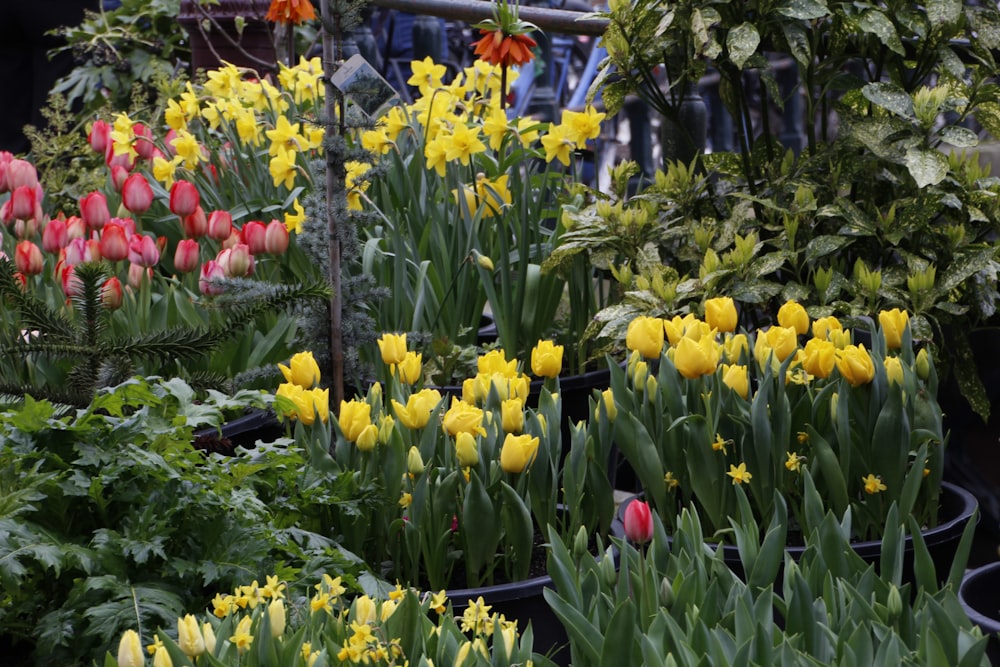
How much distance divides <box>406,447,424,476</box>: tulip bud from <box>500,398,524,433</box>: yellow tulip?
0.49 feet

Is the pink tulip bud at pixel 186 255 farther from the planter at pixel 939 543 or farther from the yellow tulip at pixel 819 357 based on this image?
the yellow tulip at pixel 819 357

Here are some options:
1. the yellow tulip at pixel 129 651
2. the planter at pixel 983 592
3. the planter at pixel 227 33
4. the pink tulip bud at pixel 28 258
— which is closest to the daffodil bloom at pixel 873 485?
the planter at pixel 983 592

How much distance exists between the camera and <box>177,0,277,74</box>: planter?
5559 mm

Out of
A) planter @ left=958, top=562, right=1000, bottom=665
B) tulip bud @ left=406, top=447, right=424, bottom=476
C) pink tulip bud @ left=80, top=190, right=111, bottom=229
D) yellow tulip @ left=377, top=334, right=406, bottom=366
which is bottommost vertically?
planter @ left=958, top=562, right=1000, bottom=665

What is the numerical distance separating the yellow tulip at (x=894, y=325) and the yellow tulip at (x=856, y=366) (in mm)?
173

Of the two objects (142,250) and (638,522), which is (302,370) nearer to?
(638,522)

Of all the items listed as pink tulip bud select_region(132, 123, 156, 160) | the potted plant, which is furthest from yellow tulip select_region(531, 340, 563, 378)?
pink tulip bud select_region(132, 123, 156, 160)

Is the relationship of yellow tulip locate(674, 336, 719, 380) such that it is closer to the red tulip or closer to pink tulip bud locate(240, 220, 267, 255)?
the red tulip

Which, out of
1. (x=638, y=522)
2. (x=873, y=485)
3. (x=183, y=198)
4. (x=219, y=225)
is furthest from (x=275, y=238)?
(x=638, y=522)

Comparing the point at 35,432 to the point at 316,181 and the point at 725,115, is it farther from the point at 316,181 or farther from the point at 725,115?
the point at 725,115

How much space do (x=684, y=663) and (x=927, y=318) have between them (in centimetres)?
179

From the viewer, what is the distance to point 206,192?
3992 mm

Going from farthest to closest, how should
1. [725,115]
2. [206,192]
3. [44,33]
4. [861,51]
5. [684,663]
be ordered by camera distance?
[44,33] < [725,115] < [206,192] < [861,51] < [684,663]

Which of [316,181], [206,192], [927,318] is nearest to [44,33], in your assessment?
[206,192]
